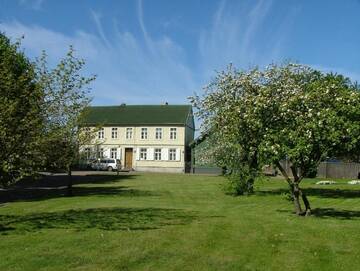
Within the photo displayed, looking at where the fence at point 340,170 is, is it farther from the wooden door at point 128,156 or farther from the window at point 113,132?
the window at point 113,132

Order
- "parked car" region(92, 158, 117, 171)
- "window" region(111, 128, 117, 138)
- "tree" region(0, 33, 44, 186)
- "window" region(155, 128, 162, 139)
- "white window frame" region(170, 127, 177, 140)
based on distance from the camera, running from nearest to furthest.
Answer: "tree" region(0, 33, 44, 186) → "parked car" region(92, 158, 117, 171) → "white window frame" region(170, 127, 177, 140) → "window" region(155, 128, 162, 139) → "window" region(111, 128, 117, 138)

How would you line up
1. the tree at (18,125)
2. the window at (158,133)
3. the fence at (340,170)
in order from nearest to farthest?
1. the tree at (18,125)
2. the fence at (340,170)
3. the window at (158,133)

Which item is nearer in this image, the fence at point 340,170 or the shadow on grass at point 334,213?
the shadow on grass at point 334,213

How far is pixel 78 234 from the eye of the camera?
38.5ft

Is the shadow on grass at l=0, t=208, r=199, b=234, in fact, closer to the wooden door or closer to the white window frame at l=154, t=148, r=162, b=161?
the white window frame at l=154, t=148, r=162, b=161

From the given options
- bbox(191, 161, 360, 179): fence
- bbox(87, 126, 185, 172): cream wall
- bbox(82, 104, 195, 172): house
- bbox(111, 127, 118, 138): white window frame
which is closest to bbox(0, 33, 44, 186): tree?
bbox(191, 161, 360, 179): fence

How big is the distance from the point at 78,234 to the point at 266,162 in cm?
625

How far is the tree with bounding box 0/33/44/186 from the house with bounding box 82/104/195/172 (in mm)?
52828

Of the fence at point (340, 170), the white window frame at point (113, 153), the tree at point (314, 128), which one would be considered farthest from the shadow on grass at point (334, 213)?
the white window frame at point (113, 153)

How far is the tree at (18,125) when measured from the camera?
13.0m

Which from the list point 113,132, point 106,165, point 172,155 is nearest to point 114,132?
point 113,132

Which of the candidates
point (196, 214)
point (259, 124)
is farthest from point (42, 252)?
point (259, 124)

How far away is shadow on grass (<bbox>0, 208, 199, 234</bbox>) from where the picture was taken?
13.1 metres

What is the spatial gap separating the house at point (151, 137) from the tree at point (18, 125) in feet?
173
